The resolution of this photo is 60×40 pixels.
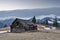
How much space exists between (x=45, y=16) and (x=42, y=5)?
68 cm

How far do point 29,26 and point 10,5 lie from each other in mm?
1665

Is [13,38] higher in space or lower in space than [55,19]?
lower

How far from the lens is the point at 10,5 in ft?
34.8

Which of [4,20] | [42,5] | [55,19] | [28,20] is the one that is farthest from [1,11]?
[55,19]

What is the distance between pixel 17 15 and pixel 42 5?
1599 mm

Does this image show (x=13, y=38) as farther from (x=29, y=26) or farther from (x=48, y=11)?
(x=48, y=11)

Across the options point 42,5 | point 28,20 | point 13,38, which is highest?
point 42,5

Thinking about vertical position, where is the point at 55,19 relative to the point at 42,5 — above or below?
below

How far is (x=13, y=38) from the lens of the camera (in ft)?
26.6

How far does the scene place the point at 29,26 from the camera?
34.7 feet

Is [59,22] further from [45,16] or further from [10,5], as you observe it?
[10,5]

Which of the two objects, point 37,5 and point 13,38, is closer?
point 13,38

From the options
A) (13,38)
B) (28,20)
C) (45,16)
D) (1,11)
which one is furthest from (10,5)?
(13,38)

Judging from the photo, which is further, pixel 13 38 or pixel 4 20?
pixel 4 20
